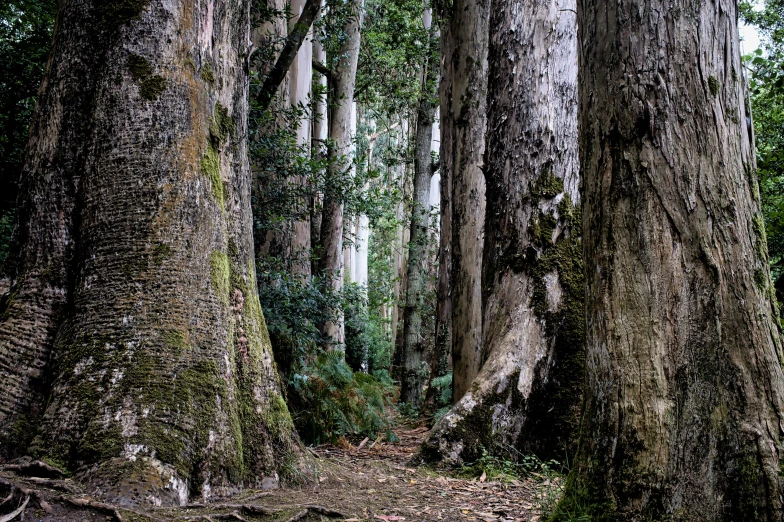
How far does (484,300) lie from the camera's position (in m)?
6.07

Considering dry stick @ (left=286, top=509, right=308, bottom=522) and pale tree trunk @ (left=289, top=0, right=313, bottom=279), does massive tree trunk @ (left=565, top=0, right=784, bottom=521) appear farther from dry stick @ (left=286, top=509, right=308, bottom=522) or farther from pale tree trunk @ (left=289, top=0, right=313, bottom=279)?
pale tree trunk @ (left=289, top=0, right=313, bottom=279)

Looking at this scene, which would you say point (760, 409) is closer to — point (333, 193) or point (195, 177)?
point (195, 177)

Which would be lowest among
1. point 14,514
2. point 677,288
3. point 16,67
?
point 14,514

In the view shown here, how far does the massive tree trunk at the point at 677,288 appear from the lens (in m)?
2.21

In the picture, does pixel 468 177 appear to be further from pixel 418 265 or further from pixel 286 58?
pixel 418 265

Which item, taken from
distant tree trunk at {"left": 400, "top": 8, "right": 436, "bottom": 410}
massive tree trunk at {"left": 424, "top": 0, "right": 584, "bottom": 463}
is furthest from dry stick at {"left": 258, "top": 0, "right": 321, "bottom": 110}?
distant tree trunk at {"left": 400, "top": 8, "right": 436, "bottom": 410}

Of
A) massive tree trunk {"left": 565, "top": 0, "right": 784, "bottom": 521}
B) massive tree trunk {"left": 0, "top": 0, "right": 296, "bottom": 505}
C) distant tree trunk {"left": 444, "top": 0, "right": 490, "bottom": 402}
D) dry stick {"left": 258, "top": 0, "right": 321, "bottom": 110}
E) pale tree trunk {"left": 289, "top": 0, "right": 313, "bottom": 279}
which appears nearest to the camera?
massive tree trunk {"left": 565, "top": 0, "right": 784, "bottom": 521}

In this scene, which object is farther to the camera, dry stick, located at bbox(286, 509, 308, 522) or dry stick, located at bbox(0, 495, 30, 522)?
dry stick, located at bbox(286, 509, 308, 522)

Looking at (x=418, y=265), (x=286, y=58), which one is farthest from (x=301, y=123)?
(x=286, y=58)

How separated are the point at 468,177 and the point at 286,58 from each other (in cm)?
290

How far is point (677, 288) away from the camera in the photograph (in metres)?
2.32

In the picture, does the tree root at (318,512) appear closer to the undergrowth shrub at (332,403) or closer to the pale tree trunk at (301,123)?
the undergrowth shrub at (332,403)

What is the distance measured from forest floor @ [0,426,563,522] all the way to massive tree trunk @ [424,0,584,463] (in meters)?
0.55

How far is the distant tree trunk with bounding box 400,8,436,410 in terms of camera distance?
12383 mm
